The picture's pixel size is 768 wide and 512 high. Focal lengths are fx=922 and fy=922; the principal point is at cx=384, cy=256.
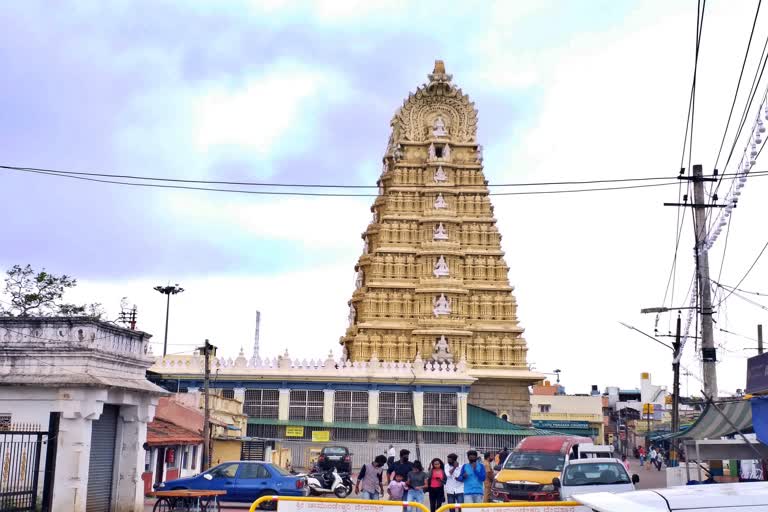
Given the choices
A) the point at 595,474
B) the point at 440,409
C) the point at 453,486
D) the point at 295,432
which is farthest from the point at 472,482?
the point at 295,432

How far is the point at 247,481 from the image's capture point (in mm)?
22953

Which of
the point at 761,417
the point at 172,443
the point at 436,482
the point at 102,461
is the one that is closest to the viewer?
the point at 436,482

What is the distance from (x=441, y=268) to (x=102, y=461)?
1542 inches

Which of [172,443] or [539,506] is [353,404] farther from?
[539,506]

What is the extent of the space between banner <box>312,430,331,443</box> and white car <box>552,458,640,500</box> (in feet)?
93.7

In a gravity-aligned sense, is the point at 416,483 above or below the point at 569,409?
below

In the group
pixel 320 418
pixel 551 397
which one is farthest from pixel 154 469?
pixel 551 397

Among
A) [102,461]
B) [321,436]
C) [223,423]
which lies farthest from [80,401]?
[321,436]

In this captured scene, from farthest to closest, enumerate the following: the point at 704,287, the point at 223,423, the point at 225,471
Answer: the point at 223,423, the point at 704,287, the point at 225,471

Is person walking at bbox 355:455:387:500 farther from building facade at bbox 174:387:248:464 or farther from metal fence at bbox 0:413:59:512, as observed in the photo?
building facade at bbox 174:387:248:464

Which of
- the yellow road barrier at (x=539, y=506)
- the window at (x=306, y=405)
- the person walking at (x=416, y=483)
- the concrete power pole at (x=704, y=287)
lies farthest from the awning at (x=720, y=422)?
the window at (x=306, y=405)

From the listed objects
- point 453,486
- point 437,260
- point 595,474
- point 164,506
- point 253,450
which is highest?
point 437,260

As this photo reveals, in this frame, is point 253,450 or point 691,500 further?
point 253,450

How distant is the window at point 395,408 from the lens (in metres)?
48.6
